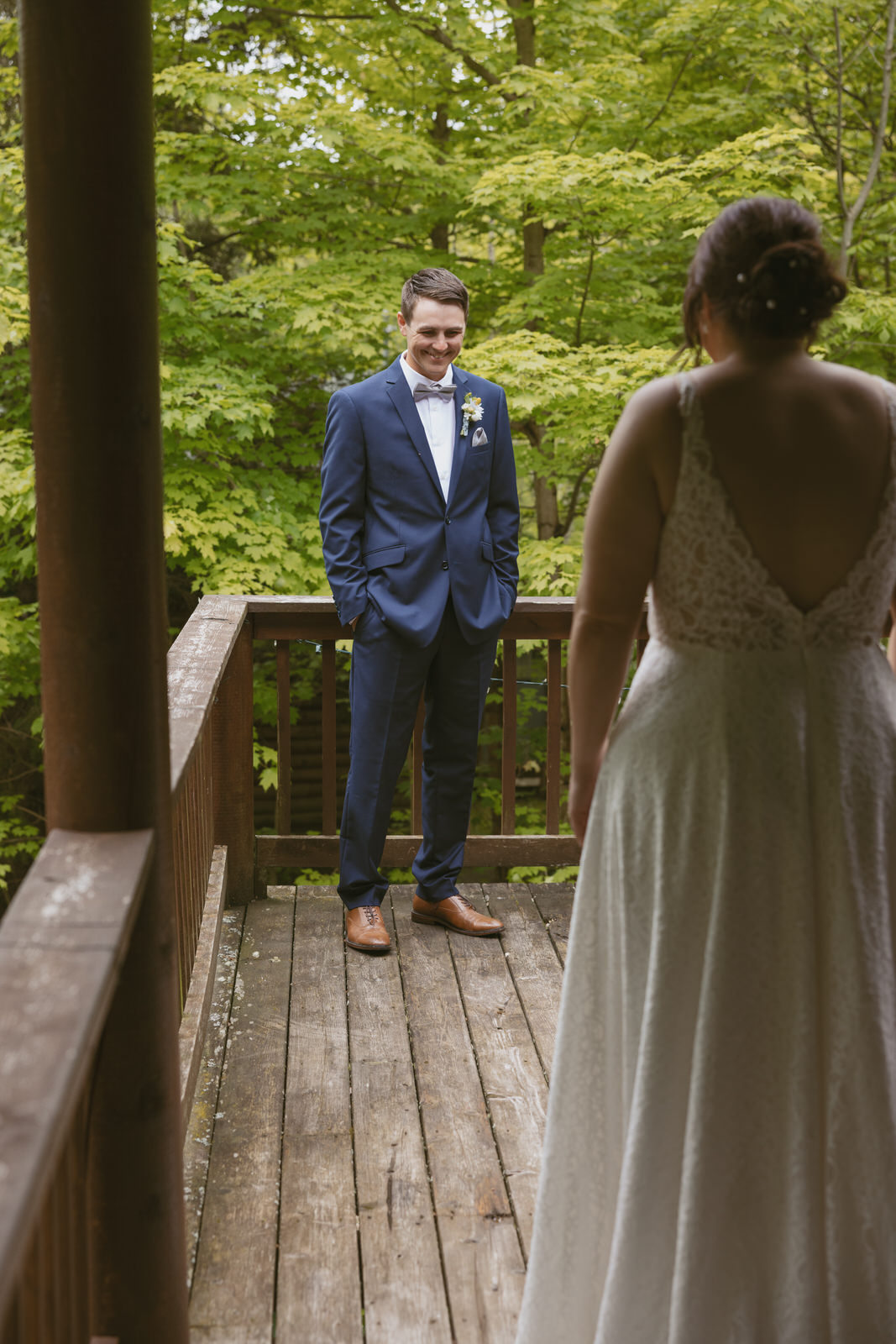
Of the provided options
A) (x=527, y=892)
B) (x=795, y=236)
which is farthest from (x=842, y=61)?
(x=795, y=236)

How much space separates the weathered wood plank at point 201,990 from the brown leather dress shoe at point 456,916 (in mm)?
578

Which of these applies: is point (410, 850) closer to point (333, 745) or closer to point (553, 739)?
point (333, 745)

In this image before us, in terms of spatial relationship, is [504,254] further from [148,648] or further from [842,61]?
[148,648]

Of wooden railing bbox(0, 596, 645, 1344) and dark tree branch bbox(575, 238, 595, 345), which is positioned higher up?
→ dark tree branch bbox(575, 238, 595, 345)

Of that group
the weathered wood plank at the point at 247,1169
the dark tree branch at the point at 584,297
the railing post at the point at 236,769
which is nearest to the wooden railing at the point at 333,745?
the railing post at the point at 236,769

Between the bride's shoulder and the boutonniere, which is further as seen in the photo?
the boutonniere

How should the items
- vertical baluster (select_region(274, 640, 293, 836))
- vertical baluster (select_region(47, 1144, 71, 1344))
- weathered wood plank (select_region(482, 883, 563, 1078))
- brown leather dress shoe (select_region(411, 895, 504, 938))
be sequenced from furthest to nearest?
vertical baluster (select_region(274, 640, 293, 836)) → brown leather dress shoe (select_region(411, 895, 504, 938)) → weathered wood plank (select_region(482, 883, 563, 1078)) → vertical baluster (select_region(47, 1144, 71, 1344))

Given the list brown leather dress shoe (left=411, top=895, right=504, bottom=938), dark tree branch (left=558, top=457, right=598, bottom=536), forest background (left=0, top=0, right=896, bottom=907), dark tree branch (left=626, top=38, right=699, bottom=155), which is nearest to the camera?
brown leather dress shoe (left=411, top=895, right=504, bottom=938)

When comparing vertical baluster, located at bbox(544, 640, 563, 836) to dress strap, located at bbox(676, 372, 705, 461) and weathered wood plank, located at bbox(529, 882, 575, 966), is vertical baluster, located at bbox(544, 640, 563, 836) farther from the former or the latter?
dress strap, located at bbox(676, 372, 705, 461)

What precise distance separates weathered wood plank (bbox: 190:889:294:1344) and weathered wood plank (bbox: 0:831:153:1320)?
0.86 m

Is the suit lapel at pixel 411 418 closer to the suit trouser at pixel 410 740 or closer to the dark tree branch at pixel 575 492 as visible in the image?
the suit trouser at pixel 410 740

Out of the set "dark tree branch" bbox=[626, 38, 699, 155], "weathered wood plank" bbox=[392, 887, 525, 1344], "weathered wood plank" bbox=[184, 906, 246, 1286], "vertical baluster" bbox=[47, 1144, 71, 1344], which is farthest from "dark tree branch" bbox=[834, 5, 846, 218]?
"vertical baluster" bbox=[47, 1144, 71, 1344]

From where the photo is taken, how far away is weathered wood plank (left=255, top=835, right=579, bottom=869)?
3.88 meters

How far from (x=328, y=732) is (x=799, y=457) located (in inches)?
109
